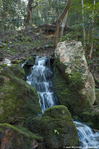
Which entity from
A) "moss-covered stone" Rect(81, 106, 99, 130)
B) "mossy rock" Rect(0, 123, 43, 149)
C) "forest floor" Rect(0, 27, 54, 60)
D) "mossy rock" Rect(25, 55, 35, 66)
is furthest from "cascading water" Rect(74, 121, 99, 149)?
"forest floor" Rect(0, 27, 54, 60)

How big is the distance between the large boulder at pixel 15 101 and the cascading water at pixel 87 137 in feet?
Result: 6.36

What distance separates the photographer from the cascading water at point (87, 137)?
4373 millimetres

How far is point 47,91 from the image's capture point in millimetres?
7676

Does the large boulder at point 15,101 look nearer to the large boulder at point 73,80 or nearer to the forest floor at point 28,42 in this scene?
the large boulder at point 73,80

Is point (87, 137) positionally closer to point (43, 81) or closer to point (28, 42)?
point (43, 81)

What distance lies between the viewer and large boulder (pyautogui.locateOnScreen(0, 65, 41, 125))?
15.1 feet

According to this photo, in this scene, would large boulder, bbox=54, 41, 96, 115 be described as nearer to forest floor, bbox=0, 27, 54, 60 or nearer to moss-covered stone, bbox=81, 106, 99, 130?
moss-covered stone, bbox=81, 106, 99, 130

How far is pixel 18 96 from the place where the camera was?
516 centimetres

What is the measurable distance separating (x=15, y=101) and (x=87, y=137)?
308 cm

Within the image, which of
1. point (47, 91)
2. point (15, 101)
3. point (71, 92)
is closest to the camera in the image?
point (15, 101)

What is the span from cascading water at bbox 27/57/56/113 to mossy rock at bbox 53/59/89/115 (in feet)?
1.67

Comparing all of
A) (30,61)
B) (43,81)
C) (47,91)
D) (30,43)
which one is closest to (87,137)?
(47,91)

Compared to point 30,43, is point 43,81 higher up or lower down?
lower down

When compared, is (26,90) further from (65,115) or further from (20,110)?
(65,115)
